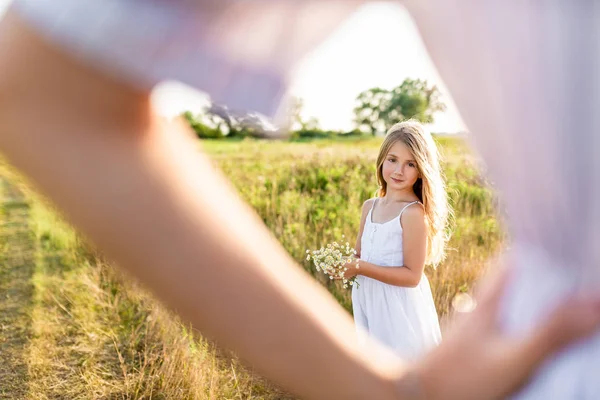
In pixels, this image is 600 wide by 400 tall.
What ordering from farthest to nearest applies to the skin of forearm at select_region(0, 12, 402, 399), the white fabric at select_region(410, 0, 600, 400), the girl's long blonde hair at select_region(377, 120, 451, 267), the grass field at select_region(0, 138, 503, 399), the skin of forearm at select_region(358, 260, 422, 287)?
the grass field at select_region(0, 138, 503, 399), the girl's long blonde hair at select_region(377, 120, 451, 267), the skin of forearm at select_region(358, 260, 422, 287), the white fabric at select_region(410, 0, 600, 400), the skin of forearm at select_region(0, 12, 402, 399)

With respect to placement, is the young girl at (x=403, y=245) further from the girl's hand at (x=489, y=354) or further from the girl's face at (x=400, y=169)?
the girl's hand at (x=489, y=354)

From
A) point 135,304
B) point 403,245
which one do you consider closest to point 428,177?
point 403,245

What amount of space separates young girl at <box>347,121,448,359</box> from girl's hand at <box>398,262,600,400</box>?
156 cm

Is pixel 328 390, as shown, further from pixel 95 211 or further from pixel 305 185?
pixel 305 185

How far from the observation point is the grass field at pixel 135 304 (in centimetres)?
226

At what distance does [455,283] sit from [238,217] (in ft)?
9.00

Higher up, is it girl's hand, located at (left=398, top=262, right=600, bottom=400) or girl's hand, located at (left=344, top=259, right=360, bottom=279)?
girl's hand, located at (left=398, top=262, right=600, bottom=400)

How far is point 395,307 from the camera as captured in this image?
2.02 m

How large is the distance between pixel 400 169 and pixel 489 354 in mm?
1787

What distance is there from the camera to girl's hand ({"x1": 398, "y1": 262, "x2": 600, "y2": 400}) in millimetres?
354

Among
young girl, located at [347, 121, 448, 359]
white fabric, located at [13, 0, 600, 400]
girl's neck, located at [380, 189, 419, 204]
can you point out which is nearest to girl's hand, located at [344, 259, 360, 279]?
young girl, located at [347, 121, 448, 359]

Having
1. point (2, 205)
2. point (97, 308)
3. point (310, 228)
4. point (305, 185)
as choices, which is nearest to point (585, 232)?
point (97, 308)

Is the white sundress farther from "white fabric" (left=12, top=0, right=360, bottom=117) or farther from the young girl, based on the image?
"white fabric" (left=12, top=0, right=360, bottom=117)

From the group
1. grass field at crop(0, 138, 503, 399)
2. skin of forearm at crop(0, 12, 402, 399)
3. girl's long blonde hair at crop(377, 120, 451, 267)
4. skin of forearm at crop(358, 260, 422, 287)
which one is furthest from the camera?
grass field at crop(0, 138, 503, 399)
